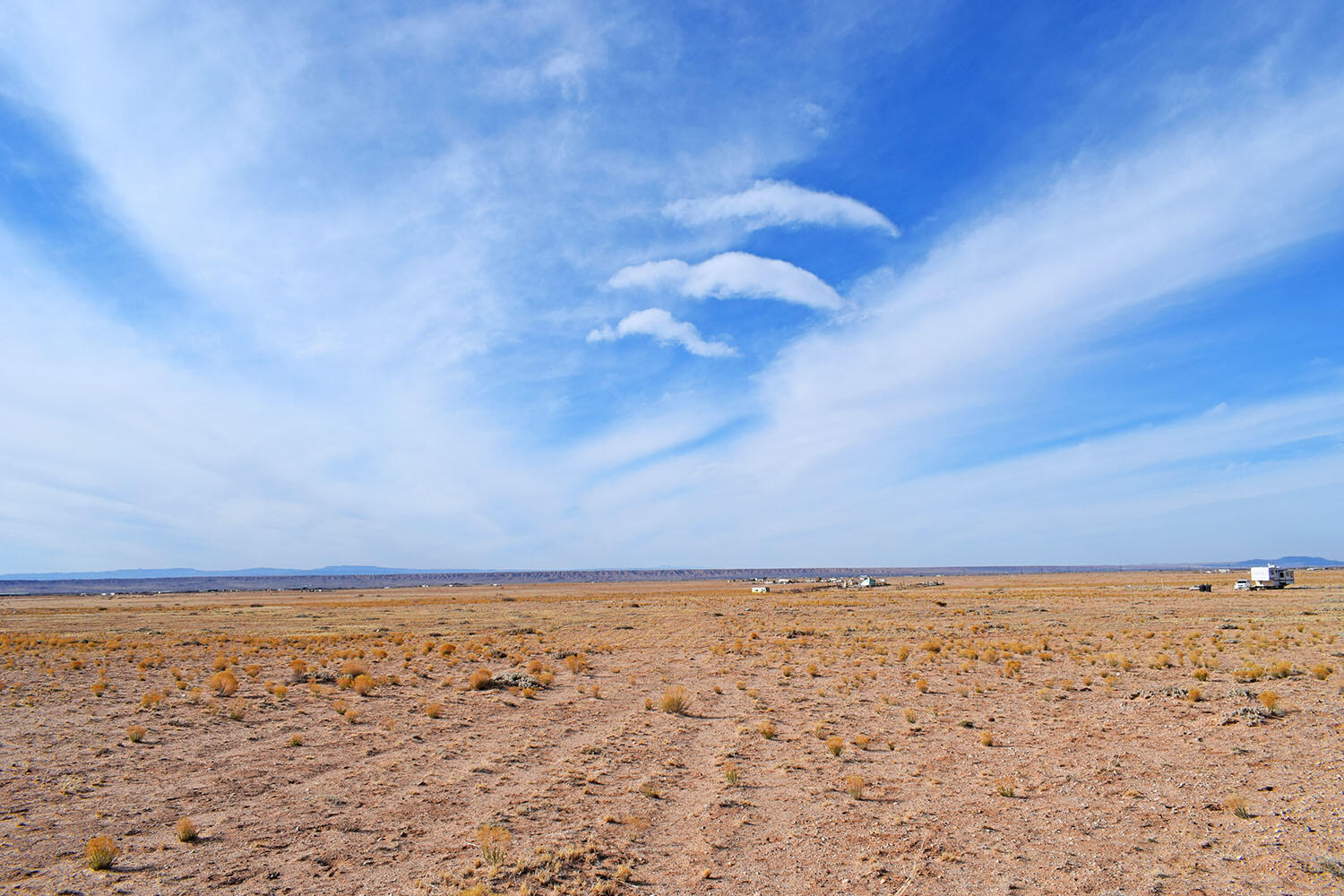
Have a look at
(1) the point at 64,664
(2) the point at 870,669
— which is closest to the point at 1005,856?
(2) the point at 870,669

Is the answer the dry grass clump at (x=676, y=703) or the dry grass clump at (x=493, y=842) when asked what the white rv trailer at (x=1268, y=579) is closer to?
the dry grass clump at (x=676, y=703)

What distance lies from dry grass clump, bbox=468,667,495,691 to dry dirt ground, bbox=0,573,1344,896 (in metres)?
0.68

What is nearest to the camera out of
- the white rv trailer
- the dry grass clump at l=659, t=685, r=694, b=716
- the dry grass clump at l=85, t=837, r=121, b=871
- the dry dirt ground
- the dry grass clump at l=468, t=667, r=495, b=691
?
the dry dirt ground

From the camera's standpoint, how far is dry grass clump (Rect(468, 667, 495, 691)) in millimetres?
21328

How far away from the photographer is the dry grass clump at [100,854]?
861cm

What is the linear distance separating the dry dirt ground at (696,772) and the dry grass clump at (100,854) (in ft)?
0.68

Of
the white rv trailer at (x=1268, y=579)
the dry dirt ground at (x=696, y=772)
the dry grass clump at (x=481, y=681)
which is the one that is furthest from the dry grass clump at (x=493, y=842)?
the white rv trailer at (x=1268, y=579)

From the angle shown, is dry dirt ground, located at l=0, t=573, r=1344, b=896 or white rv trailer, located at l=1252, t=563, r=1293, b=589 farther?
white rv trailer, located at l=1252, t=563, r=1293, b=589

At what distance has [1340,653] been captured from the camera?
23188mm

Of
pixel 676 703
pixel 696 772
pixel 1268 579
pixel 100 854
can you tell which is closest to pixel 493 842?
pixel 696 772

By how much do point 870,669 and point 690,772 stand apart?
13586 mm

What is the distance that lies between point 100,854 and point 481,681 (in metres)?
13.1

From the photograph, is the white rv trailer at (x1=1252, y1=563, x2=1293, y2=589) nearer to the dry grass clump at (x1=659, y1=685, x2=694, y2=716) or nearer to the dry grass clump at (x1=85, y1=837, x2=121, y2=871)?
the dry grass clump at (x1=659, y1=685, x2=694, y2=716)

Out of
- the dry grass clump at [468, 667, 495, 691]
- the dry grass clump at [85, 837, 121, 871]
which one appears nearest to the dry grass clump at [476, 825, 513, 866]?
the dry grass clump at [85, 837, 121, 871]
